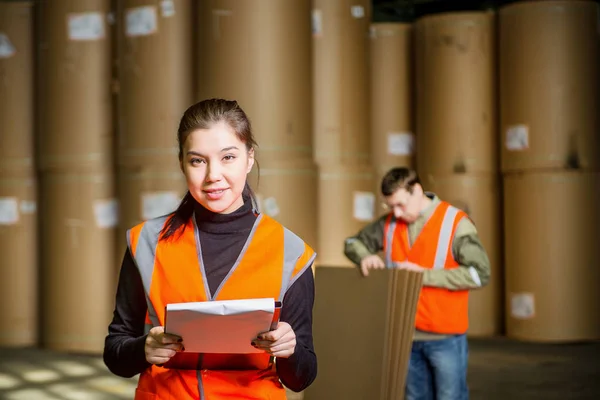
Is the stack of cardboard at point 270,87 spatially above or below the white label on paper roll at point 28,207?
above

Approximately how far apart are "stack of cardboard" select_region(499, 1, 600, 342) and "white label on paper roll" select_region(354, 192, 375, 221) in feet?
4.27

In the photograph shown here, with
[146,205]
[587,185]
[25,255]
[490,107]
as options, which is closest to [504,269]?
[587,185]

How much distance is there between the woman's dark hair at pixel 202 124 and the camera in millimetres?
1279

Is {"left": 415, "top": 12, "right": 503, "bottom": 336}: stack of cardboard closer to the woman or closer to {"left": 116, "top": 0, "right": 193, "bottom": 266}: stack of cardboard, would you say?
{"left": 116, "top": 0, "right": 193, "bottom": 266}: stack of cardboard

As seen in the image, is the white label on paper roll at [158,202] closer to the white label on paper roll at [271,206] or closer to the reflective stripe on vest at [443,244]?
the white label on paper roll at [271,206]

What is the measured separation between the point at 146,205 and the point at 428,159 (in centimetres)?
236

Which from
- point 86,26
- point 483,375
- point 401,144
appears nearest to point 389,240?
point 483,375

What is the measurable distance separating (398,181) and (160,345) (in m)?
1.87

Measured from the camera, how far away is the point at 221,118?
128cm

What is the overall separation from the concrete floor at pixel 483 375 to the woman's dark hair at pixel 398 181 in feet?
4.75

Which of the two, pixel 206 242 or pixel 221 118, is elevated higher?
pixel 221 118

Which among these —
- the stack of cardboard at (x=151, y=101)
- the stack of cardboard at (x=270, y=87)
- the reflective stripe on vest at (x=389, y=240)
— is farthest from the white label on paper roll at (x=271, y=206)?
the reflective stripe on vest at (x=389, y=240)

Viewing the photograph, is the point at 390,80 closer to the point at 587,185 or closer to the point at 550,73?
the point at 550,73

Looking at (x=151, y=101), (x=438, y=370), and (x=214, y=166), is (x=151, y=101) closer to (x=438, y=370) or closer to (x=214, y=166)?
(x=438, y=370)
